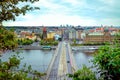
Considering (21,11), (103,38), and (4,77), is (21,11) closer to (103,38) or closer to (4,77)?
(4,77)

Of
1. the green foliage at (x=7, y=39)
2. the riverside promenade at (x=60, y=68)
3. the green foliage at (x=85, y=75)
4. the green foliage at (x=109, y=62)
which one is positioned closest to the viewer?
the green foliage at (x=7, y=39)

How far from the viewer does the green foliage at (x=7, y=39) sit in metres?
3.47

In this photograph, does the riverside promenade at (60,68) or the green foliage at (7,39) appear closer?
the green foliage at (7,39)

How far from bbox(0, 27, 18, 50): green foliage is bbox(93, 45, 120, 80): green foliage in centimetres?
132

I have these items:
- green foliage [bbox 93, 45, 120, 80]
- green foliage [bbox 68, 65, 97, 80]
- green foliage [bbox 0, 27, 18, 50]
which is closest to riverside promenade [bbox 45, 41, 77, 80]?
green foliage [bbox 68, 65, 97, 80]

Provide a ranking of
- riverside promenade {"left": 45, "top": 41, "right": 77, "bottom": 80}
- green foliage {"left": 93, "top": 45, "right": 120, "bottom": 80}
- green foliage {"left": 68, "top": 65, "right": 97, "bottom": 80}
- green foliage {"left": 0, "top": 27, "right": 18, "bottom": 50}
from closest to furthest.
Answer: green foliage {"left": 0, "top": 27, "right": 18, "bottom": 50} < green foliage {"left": 93, "top": 45, "right": 120, "bottom": 80} < green foliage {"left": 68, "top": 65, "right": 97, "bottom": 80} < riverside promenade {"left": 45, "top": 41, "right": 77, "bottom": 80}

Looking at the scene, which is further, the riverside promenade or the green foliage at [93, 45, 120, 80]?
the riverside promenade

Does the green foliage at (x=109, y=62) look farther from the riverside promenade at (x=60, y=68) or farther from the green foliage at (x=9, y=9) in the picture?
the riverside promenade at (x=60, y=68)

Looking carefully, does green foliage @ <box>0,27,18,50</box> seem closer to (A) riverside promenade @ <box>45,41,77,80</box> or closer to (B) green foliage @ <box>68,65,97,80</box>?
(B) green foliage @ <box>68,65,97,80</box>

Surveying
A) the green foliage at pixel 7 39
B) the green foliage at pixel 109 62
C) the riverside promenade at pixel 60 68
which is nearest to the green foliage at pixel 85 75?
the green foliage at pixel 109 62

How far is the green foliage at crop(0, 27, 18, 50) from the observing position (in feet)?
11.4

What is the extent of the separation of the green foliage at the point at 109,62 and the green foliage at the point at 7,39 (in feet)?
4.32

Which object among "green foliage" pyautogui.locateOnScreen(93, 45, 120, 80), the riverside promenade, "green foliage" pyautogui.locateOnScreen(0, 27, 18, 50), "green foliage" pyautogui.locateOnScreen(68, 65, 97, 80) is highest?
"green foliage" pyautogui.locateOnScreen(0, 27, 18, 50)

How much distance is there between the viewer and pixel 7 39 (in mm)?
3537
